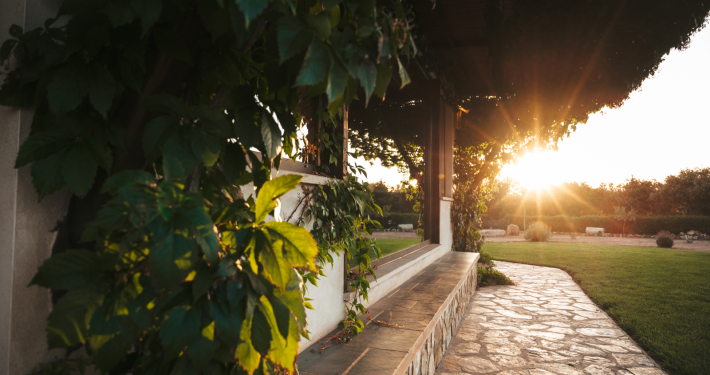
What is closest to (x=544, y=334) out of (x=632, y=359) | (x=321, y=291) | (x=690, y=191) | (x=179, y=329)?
(x=632, y=359)

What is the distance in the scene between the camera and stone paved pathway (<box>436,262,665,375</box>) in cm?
346

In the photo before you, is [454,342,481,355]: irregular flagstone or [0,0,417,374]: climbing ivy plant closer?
[0,0,417,374]: climbing ivy plant

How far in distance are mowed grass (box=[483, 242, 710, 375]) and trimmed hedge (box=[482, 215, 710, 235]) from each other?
44.7ft

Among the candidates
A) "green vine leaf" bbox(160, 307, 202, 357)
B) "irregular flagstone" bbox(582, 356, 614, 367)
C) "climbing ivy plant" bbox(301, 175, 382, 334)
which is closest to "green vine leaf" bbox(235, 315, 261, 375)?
"green vine leaf" bbox(160, 307, 202, 357)

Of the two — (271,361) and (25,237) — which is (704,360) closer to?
(271,361)

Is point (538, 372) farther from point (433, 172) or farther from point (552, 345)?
point (433, 172)

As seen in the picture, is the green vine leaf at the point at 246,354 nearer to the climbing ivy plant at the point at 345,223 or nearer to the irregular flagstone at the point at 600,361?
the climbing ivy plant at the point at 345,223

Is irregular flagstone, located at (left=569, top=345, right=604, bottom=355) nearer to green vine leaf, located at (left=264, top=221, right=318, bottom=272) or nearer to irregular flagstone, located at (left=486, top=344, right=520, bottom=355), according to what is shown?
irregular flagstone, located at (left=486, top=344, right=520, bottom=355)

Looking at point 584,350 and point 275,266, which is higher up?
point 275,266

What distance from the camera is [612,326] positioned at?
483 cm

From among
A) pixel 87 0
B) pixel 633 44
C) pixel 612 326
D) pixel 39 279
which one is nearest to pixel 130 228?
pixel 39 279

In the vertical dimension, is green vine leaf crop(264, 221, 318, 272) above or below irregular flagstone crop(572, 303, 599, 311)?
above

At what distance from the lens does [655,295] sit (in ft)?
21.6

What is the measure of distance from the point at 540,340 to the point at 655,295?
3.97m
